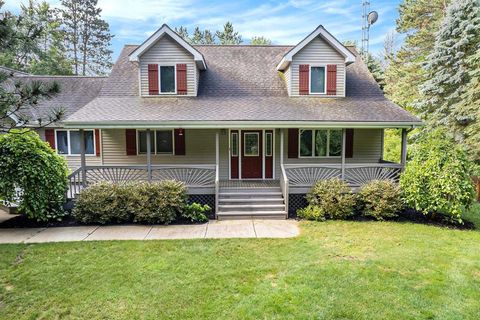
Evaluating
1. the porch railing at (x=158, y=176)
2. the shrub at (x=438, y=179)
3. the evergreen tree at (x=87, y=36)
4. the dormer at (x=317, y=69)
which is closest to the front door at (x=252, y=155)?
the porch railing at (x=158, y=176)

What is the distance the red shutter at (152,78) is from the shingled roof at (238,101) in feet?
1.36

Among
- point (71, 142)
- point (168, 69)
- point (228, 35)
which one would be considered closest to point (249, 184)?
point (168, 69)

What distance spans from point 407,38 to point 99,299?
84.9 feet

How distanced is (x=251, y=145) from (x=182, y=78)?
148 inches

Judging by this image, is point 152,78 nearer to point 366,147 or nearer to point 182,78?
point 182,78

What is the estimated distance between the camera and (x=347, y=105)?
10734 mm

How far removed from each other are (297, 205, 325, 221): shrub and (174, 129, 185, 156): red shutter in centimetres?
503

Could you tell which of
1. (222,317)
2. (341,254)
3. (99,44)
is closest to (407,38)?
(341,254)

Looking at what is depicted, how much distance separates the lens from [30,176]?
7.62 meters

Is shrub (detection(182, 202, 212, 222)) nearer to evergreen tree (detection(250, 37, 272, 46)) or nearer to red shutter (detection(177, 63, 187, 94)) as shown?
red shutter (detection(177, 63, 187, 94))

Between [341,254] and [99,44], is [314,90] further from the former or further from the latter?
[99,44]

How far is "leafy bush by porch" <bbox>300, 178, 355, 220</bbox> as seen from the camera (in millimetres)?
8523

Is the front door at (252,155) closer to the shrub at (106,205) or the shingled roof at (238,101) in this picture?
the shingled roof at (238,101)

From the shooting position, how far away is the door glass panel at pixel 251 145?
11250 mm
